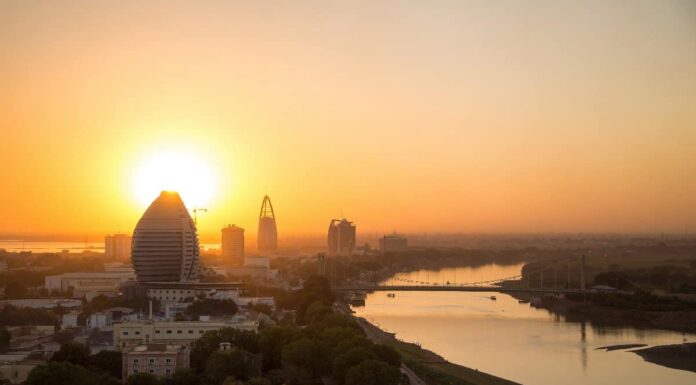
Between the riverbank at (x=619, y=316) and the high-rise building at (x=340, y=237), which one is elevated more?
the high-rise building at (x=340, y=237)

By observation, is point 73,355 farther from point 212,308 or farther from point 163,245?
point 163,245

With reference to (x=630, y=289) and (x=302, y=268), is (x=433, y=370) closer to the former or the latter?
(x=630, y=289)

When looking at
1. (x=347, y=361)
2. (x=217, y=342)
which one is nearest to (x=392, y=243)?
(x=217, y=342)

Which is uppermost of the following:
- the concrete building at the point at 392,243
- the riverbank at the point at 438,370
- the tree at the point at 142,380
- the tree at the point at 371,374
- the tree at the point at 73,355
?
the concrete building at the point at 392,243

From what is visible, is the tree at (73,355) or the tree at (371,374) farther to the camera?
the tree at (73,355)

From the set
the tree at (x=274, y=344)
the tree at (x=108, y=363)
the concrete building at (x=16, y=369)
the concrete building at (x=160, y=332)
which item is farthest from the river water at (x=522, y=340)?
the concrete building at (x=16, y=369)

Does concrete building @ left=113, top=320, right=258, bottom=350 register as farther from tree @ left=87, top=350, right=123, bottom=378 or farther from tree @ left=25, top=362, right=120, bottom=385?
tree @ left=25, top=362, right=120, bottom=385

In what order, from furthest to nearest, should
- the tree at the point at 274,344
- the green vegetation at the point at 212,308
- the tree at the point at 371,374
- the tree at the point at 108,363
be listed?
the green vegetation at the point at 212,308, the tree at the point at 274,344, the tree at the point at 108,363, the tree at the point at 371,374

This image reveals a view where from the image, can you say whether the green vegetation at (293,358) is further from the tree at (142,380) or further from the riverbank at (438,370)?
the riverbank at (438,370)
